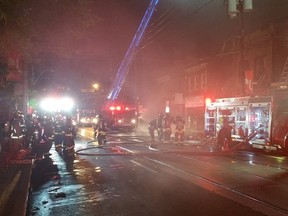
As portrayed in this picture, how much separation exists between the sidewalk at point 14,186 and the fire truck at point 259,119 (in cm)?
957

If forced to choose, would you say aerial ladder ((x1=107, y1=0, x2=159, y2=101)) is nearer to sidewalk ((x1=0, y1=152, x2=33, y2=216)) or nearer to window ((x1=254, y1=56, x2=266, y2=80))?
window ((x1=254, y1=56, x2=266, y2=80))

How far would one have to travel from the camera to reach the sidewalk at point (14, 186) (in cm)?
627

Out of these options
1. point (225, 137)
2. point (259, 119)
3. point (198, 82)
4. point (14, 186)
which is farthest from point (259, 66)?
A: point (14, 186)

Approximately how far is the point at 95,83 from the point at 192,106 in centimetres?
3164

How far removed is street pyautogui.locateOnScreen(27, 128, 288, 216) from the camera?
658 centimetres

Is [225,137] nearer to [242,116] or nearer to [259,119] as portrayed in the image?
[259,119]

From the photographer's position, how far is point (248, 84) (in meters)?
22.8

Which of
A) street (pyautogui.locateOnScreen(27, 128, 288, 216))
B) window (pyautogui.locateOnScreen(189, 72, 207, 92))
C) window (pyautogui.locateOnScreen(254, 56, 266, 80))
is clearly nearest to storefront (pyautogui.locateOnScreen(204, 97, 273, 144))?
street (pyautogui.locateOnScreen(27, 128, 288, 216))

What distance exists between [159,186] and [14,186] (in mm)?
3173

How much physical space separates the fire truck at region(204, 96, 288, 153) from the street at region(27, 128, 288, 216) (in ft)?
6.09

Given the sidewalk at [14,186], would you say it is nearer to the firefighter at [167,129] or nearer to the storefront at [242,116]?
the storefront at [242,116]

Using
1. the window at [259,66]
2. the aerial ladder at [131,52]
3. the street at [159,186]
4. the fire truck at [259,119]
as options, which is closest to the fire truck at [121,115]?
the aerial ladder at [131,52]

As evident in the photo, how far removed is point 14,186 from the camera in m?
7.90

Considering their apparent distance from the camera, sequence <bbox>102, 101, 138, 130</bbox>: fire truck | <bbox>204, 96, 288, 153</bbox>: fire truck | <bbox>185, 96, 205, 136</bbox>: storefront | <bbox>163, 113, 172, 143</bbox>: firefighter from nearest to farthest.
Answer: <bbox>204, 96, 288, 153</bbox>: fire truck < <bbox>163, 113, 172, 143</bbox>: firefighter < <bbox>185, 96, 205, 136</bbox>: storefront < <bbox>102, 101, 138, 130</bbox>: fire truck
